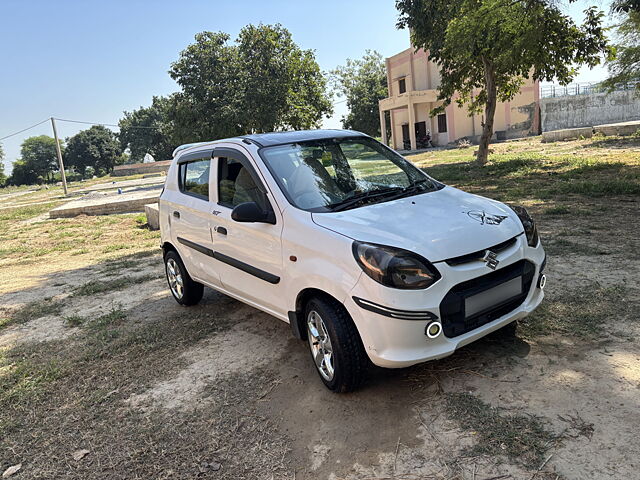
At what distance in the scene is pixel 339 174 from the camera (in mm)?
4008

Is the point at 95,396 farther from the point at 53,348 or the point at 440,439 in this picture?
the point at 440,439

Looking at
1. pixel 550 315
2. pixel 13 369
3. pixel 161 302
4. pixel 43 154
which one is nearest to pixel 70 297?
pixel 161 302

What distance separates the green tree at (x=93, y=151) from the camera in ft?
251

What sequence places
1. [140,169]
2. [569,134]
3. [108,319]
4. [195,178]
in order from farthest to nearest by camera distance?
[140,169] < [569,134] < [108,319] < [195,178]

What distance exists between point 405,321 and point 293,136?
2188mm

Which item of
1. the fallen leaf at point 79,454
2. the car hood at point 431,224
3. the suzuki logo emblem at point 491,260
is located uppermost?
the car hood at point 431,224

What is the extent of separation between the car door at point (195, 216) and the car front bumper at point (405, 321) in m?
2.02

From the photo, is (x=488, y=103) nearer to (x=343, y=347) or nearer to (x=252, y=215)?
(x=252, y=215)

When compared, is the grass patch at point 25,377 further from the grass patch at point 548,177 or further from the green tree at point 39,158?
the green tree at point 39,158

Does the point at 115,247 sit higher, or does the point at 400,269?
the point at 400,269

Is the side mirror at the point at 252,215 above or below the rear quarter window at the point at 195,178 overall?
below

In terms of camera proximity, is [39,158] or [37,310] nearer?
[37,310]

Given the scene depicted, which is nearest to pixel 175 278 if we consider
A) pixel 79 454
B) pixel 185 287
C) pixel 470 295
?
pixel 185 287

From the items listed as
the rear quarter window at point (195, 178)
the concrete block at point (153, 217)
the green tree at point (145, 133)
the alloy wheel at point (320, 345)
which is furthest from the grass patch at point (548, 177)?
the green tree at point (145, 133)
